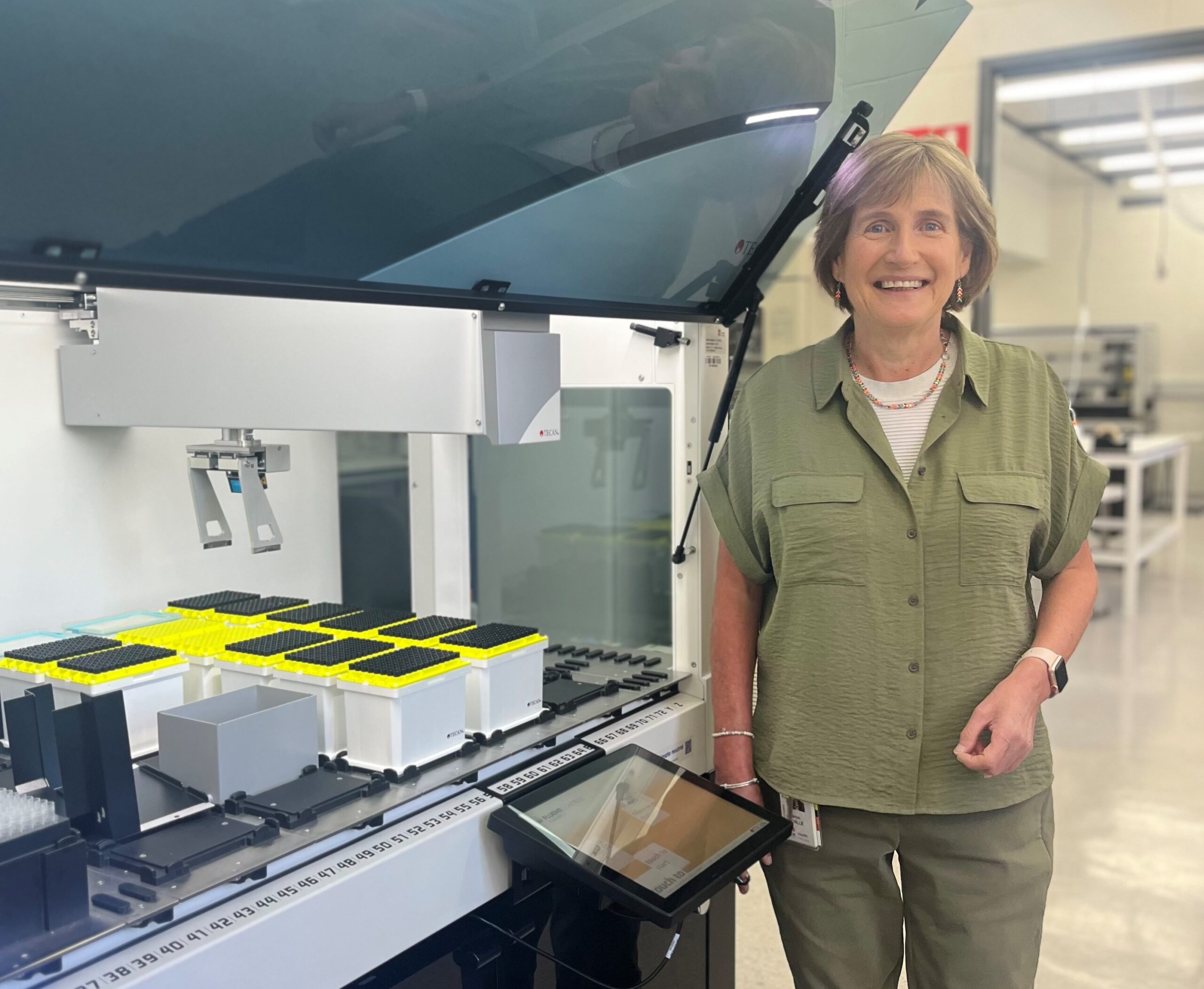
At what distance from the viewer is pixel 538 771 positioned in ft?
4.34

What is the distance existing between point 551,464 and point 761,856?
69.1 inches

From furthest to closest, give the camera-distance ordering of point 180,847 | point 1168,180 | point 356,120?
point 1168,180 < point 180,847 < point 356,120

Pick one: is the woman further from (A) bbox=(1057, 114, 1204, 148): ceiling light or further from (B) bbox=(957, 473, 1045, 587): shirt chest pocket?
(A) bbox=(1057, 114, 1204, 148): ceiling light

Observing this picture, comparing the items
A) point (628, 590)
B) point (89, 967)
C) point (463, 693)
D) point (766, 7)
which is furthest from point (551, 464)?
point (89, 967)

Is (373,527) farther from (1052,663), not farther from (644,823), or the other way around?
(1052,663)

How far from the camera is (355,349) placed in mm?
1251

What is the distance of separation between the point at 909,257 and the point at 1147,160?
37.1ft

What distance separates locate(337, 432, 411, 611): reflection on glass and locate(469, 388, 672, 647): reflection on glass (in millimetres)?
212

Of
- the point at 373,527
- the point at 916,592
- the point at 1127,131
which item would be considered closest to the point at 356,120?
the point at 916,592

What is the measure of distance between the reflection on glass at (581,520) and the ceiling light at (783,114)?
1476 mm

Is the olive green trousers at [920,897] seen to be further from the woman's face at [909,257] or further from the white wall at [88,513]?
the white wall at [88,513]

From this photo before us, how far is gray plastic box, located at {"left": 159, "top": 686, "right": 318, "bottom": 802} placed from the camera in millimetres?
1137

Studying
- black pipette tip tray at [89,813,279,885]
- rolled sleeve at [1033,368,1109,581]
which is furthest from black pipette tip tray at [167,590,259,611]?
rolled sleeve at [1033,368,1109,581]

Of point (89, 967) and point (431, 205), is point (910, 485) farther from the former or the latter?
point (89, 967)
